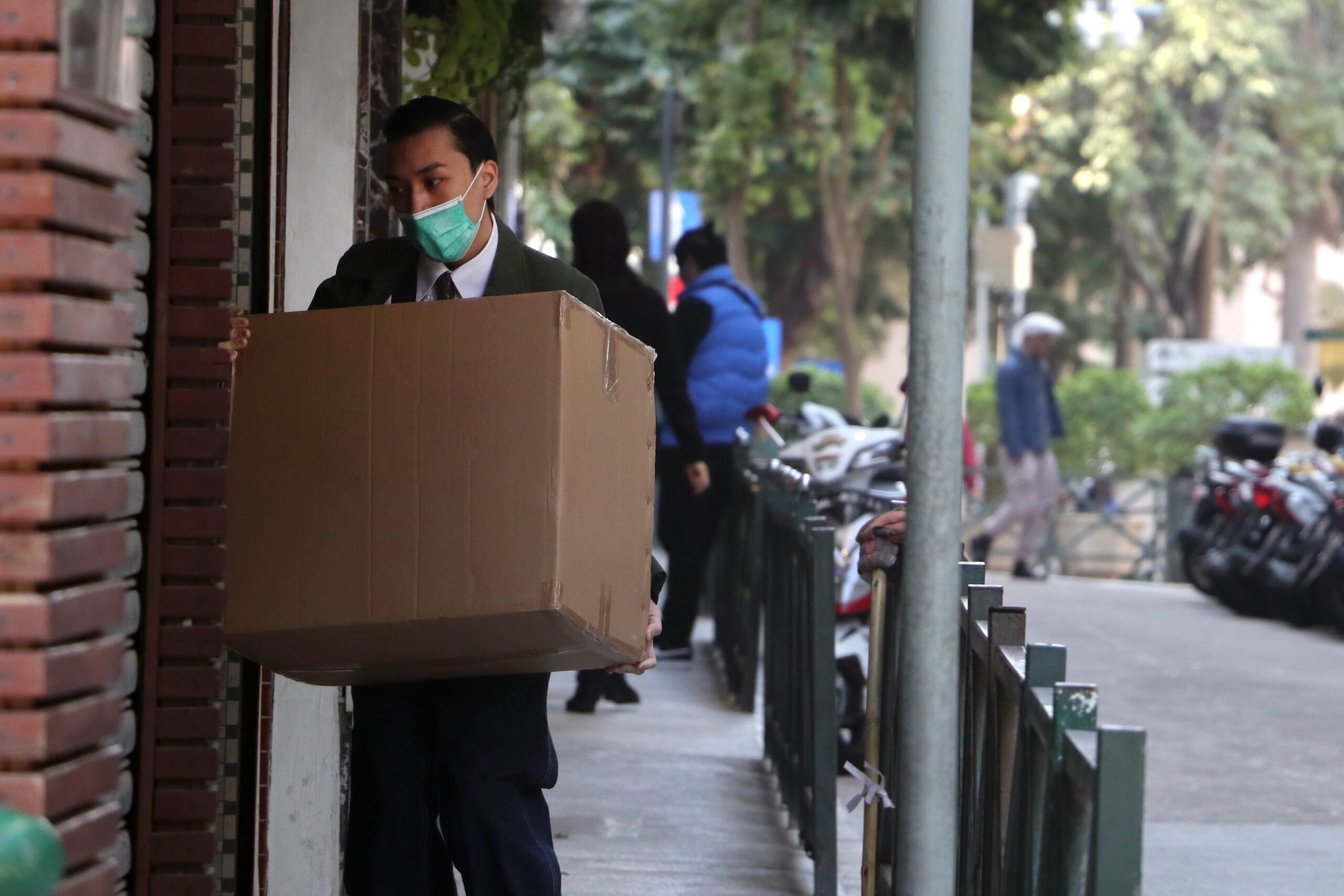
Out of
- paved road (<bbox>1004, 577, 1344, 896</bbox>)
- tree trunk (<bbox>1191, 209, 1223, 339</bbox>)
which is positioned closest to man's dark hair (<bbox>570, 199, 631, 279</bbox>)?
paved road (<bbox>1004, 577, 1344, 896</bbox>)

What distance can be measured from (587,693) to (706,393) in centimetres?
172

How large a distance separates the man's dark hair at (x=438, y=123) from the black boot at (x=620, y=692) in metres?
4.85

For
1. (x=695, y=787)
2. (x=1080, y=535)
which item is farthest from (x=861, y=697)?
(x=1080, y=535)

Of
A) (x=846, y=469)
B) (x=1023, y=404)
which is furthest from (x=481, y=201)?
(x=1023, y=404)

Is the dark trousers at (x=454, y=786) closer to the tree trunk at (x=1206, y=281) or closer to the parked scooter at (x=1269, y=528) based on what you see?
the parked scooter at (x=1269, y=528)

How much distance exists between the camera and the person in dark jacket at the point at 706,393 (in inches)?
340

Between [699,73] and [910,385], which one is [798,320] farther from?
[910,385]

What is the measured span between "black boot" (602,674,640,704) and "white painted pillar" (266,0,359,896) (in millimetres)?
3561

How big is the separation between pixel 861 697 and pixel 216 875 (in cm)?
348

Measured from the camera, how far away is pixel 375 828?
10.9 ft

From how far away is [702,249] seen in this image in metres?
8.94

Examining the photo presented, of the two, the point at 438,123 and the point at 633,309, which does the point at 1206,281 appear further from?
the point at 438,123

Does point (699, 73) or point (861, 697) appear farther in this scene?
point (699, 73)

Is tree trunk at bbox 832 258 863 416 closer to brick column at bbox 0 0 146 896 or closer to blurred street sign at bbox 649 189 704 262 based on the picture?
blurred street sign at bbox 649 189 704 262
